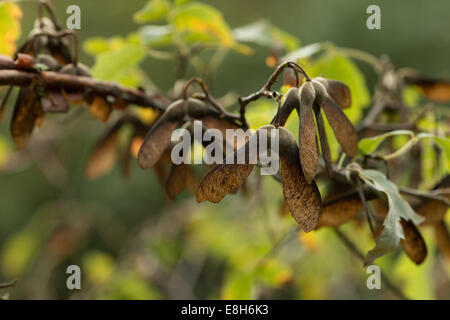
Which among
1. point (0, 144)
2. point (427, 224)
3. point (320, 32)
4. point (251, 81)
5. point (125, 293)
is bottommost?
point (125, 293)

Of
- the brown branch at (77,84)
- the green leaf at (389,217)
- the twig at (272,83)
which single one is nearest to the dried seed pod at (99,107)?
the brown branch at (77,84)

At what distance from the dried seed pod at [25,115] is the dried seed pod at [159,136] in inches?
5.4

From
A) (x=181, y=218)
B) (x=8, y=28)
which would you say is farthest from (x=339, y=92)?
(x=181, y=218)

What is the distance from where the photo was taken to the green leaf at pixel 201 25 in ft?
2.50

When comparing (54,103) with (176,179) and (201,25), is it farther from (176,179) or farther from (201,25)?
(201,25)

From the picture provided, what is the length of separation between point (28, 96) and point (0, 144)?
1.31 meters

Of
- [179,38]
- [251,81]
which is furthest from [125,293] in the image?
[251,81]

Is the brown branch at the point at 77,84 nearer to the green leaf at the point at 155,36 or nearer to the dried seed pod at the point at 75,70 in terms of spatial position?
the dried seed pod at the point at 75,70

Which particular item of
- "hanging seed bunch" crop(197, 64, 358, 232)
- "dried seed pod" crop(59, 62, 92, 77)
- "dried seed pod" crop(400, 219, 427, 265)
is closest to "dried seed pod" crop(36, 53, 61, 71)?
"dried seed pod" crop(59, 62, 92, 77)

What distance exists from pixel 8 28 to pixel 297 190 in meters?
0.50

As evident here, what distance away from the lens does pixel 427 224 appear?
65 cm

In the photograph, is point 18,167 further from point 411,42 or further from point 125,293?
point 411,42

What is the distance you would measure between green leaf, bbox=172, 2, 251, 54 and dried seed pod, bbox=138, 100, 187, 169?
0.85 feet

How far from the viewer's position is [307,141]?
1.41 ft
